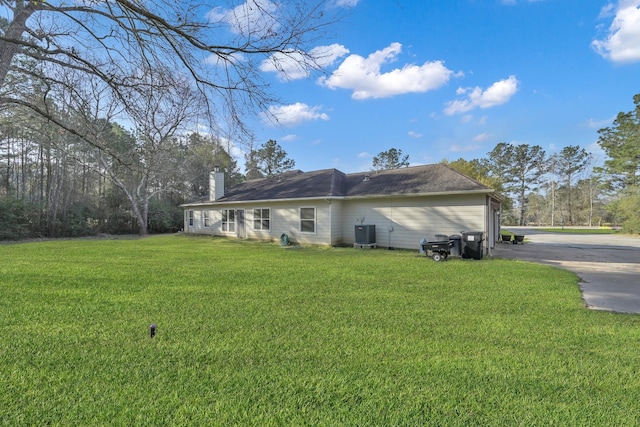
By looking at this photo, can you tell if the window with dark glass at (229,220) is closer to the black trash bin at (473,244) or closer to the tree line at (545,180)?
the black trash bin at (473,244)

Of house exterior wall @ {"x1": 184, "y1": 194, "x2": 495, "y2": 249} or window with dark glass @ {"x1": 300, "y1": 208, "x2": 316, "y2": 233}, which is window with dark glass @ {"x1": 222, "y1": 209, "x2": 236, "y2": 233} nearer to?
house exterior wall @ {"x1": 184, "y1": 194, "x2": 495, "y2": 249}

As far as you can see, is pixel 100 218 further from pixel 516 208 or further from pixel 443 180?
pixel 516 208

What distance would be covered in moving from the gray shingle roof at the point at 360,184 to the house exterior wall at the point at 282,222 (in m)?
0.44

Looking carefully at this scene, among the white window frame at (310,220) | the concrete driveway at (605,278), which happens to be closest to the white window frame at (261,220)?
the white window frame at (310,220)

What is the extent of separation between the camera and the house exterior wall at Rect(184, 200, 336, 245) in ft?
43.9

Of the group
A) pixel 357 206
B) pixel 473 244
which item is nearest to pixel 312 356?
pixel 473 244

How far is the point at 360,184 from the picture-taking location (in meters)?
14.3

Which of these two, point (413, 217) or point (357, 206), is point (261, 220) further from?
point (413, 217)

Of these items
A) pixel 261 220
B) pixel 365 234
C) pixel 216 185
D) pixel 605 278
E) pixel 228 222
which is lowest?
pixel 605 278

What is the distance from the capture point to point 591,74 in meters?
11.8

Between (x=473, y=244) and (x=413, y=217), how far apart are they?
273 cm

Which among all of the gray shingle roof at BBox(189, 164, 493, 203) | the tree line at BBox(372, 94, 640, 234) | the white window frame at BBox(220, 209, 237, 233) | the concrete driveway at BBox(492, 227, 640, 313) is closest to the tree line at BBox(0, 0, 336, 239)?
the concrete driveway at BBox(492, 227, 640, 313)

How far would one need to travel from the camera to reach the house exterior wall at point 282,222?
1338 centimetres

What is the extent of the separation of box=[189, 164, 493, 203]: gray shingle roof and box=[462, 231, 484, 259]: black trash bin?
158 cm
